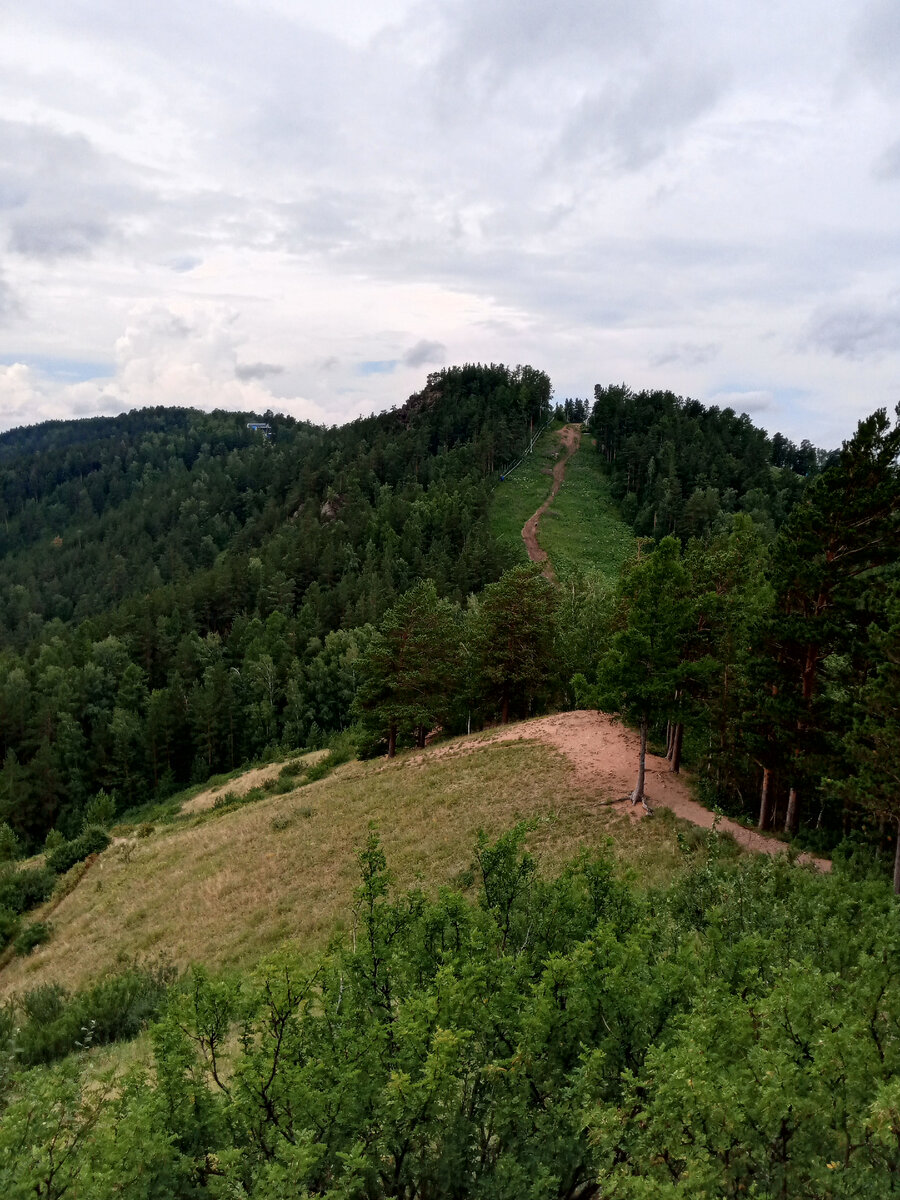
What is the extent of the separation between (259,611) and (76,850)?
150ft

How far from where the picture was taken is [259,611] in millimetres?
81000

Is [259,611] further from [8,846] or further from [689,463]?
[689,463]

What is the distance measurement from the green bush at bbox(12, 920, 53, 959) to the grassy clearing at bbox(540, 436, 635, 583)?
5955 cm

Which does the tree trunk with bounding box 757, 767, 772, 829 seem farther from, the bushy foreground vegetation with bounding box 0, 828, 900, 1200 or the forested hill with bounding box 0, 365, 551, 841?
the forested hill with bounding box 0, 365, 551, 841

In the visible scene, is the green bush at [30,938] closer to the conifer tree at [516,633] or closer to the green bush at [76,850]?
the green bush at [76,850]

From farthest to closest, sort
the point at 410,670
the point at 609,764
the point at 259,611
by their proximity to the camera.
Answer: the point at 259,611 → the point at 410,670 → the point at 609,764

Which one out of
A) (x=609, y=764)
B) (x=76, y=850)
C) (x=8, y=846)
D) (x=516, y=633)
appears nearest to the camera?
(x=609, y=764)

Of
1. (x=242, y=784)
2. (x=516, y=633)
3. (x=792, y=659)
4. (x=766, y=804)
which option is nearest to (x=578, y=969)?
(x=792, y=659)

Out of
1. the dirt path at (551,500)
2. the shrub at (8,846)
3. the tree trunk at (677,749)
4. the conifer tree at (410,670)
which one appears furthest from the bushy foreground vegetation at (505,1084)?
the dirt path at (551,500)

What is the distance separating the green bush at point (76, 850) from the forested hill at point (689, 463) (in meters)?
62.3

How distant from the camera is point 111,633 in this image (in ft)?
252

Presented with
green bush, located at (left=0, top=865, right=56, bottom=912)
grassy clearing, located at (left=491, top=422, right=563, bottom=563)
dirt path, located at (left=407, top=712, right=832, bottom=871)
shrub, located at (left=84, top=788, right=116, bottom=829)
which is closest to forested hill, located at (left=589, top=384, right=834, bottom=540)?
grassy clearing, located at (left=491, top=422, right=563, bottom=563)

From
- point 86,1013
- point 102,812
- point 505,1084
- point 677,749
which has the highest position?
point 505,1084

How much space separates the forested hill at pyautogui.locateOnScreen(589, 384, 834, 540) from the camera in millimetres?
86812
